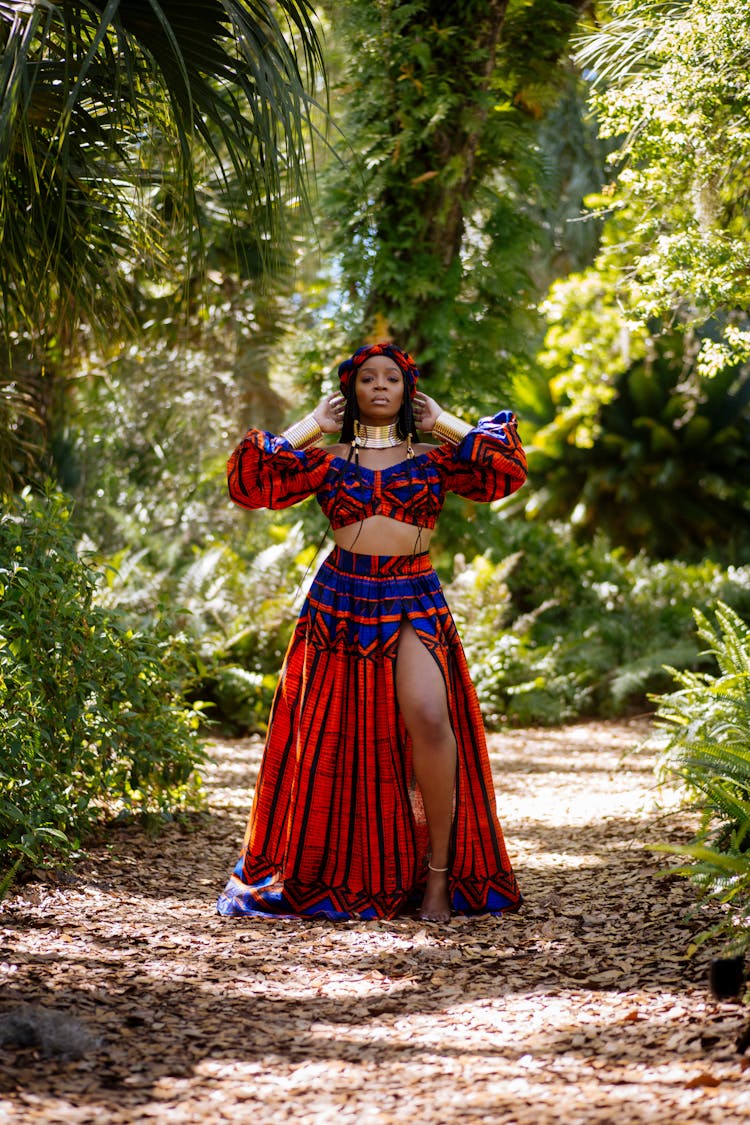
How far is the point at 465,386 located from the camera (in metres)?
6.10

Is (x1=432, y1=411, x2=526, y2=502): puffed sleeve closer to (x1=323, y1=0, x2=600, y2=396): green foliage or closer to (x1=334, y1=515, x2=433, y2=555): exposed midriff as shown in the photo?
(x1=334, y1=515, x2=433, y2=555): exposed midriff

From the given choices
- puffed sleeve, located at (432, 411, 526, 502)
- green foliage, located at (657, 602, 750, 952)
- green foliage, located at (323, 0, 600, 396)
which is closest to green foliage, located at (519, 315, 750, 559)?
green foliage, located at (323, 0, 600, 396)

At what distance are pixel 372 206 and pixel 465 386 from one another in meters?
1.04

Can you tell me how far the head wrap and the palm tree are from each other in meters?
0.48

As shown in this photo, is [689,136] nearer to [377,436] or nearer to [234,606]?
[377,436]

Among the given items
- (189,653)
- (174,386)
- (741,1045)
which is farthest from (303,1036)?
(174,386)

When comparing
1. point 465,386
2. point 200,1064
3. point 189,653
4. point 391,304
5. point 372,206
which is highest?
point 372,206

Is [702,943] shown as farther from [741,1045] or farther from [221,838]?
[221,838]

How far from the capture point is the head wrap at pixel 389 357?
3.65 m

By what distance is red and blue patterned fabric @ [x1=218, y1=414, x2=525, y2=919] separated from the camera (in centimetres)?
357

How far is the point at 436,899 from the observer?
3512 mm

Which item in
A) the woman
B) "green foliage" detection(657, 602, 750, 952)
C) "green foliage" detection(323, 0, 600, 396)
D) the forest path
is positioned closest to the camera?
the forest path

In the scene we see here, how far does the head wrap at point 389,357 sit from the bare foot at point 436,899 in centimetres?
152

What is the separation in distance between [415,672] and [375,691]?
0.15 meters
